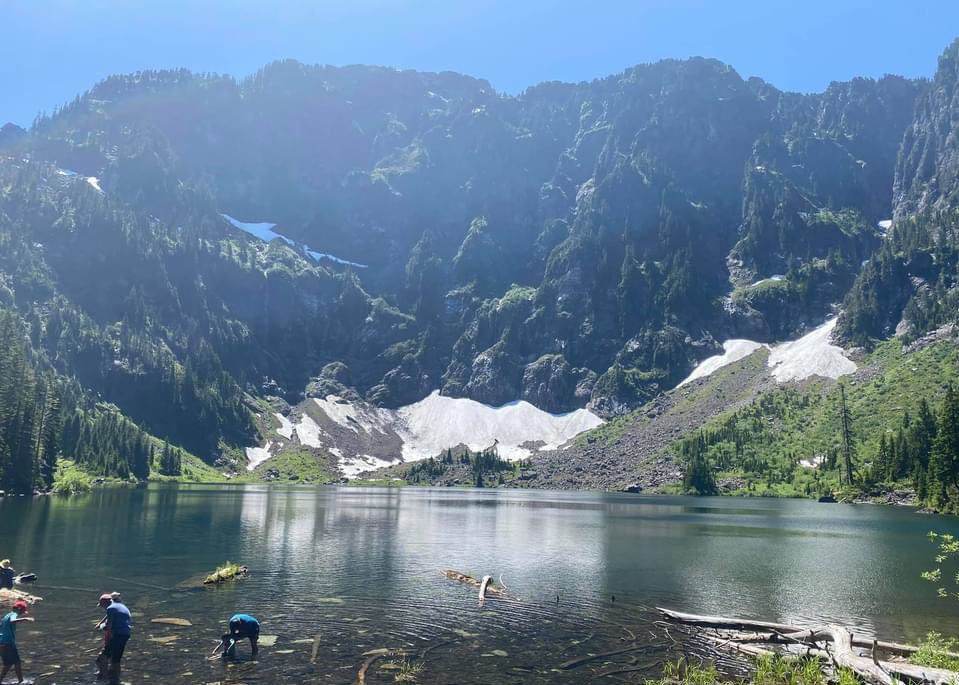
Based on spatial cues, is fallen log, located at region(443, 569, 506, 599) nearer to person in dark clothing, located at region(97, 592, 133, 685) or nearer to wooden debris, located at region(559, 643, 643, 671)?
wooden debris, located at region(559, 643, 643, 671)

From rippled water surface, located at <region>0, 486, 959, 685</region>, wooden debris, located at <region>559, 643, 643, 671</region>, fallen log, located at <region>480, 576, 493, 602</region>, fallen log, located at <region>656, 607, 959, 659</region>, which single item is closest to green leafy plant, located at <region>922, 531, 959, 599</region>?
rippled water surface, located at <region>0, 486, 959, 685</region>

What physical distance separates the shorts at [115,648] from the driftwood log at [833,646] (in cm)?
2653

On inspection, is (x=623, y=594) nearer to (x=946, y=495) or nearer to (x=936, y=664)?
(x=936, y=664)

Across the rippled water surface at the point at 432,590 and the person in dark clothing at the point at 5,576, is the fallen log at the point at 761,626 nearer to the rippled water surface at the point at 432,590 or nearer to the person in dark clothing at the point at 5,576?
the rippled water surface at the point at 432,590

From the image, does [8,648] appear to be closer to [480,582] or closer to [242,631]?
[242,631]

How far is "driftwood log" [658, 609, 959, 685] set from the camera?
24.2 meters

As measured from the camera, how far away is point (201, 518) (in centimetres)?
9481

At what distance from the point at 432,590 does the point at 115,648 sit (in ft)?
76.5

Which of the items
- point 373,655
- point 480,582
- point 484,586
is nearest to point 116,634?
point 373,655

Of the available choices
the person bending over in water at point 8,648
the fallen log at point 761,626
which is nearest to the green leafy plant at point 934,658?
the fallen log at point 761,626

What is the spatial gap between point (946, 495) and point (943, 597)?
87844mm

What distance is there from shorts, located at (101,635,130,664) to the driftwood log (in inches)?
1045

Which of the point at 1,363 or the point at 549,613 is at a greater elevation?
the point at 1,363

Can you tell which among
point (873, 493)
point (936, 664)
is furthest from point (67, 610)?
point (873, 493)
